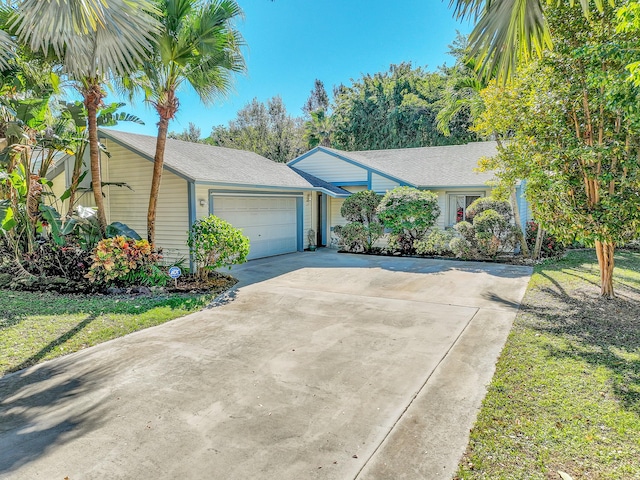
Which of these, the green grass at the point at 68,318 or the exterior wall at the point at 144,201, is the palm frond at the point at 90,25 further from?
the exterior wall at the point at 144,201

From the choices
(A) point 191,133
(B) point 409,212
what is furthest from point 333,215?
(A) point 191,133

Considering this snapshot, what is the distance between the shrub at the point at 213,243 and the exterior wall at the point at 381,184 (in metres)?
8.04

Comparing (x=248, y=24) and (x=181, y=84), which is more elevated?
(x=248, y=24)

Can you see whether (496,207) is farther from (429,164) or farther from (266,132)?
(266,132)

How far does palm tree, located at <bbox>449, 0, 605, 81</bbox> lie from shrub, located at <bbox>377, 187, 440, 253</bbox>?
8.47 metres

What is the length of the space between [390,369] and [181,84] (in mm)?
8028

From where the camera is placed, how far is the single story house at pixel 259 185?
11.0 metres

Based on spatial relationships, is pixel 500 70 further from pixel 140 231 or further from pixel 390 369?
pixel 140 231

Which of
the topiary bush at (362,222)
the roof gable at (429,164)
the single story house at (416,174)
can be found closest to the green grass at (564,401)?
the topiary bush at (362,222)

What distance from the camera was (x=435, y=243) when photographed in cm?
1385

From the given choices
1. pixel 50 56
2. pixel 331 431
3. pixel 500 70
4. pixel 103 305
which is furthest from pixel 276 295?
pixel 50 56

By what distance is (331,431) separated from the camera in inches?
138

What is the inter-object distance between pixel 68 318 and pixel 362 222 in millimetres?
10530

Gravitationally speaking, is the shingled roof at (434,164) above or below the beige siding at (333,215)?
above
